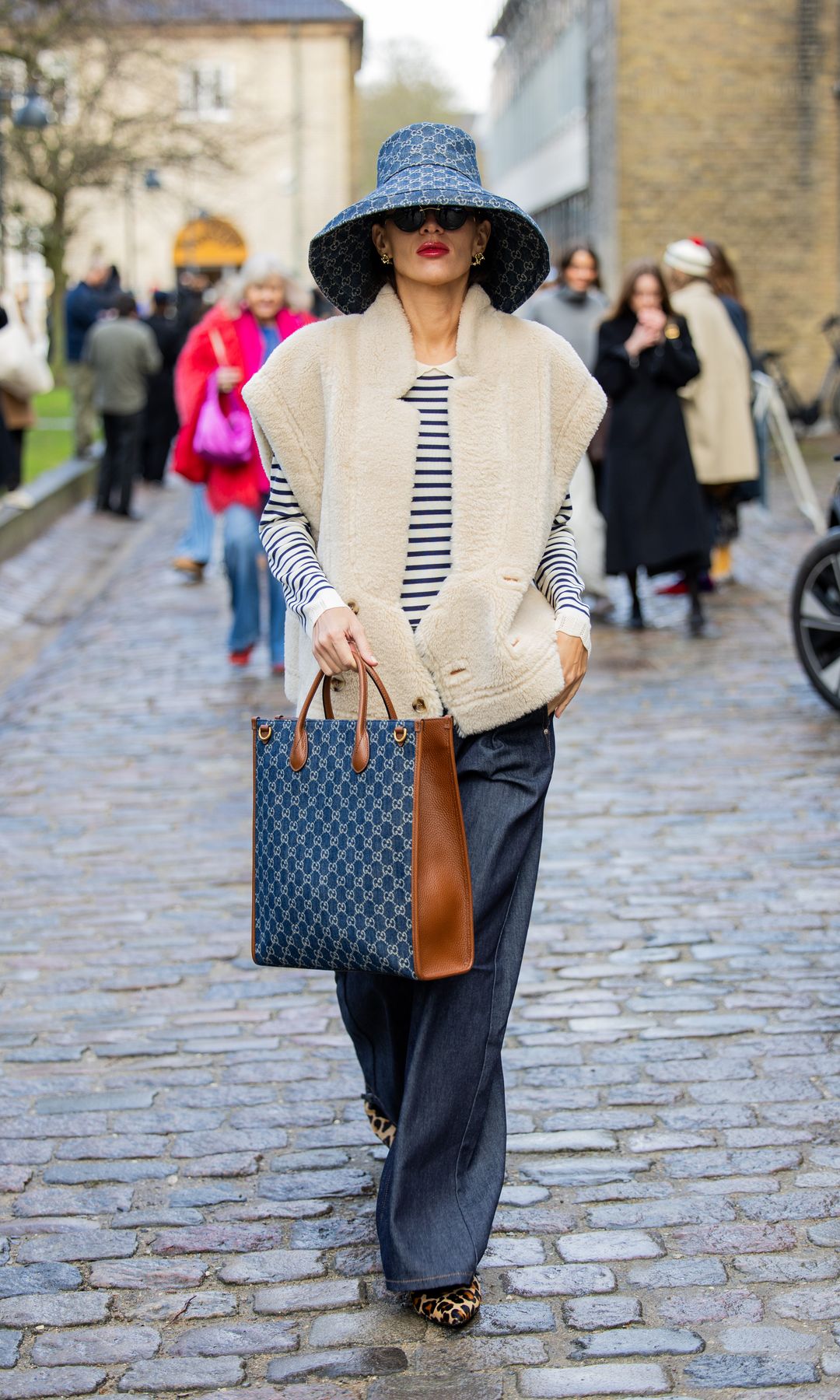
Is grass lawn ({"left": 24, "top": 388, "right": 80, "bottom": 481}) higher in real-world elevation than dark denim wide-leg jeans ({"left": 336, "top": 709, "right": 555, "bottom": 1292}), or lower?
higher

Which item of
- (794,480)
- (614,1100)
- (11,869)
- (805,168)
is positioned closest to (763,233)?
(805,168)

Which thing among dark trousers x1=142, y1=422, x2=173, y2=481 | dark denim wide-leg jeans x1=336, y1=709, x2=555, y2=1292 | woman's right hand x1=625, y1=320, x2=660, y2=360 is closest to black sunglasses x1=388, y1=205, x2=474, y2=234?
dark denim wide-leg jeans x1=336, y1=709, x2=555, y2=1292

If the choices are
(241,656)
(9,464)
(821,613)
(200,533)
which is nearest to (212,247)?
(200,533)

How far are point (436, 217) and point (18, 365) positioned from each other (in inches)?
385

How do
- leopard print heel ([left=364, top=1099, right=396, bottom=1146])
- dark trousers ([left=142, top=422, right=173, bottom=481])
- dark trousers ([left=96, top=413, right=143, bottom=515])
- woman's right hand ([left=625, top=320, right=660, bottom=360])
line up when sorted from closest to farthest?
leopard print heel ([left=364, top=1099, right=396, bottom=1146]), woman's right hand ([left=625, top=320, right=660, bottom=360]), dark trousers ([left=96, top=413, right=143, bottom=515]), dark trousers ([left=142, top=422, right=173, bottom=481])

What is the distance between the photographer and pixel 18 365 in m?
12.7

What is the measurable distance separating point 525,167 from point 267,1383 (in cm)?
3749

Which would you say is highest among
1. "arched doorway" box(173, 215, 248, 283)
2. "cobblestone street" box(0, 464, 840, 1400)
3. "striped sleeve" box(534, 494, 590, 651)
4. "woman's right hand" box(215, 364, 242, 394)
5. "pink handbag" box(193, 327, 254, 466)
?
"arched doorway" box(173, 215, 248, 283)

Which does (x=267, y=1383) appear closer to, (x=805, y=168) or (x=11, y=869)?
(x=11, y=869)

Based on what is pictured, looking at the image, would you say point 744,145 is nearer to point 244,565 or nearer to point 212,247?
point 244,565

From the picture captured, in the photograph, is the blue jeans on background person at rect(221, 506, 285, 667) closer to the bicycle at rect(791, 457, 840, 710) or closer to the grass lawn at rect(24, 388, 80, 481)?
the bicycle at rect(791, 457, 840, 710)

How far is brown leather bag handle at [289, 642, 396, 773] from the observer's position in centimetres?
318

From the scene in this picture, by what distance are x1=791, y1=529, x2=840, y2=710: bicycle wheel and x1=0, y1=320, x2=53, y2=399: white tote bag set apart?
6183mm

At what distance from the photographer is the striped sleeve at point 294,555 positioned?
10.9 feet
